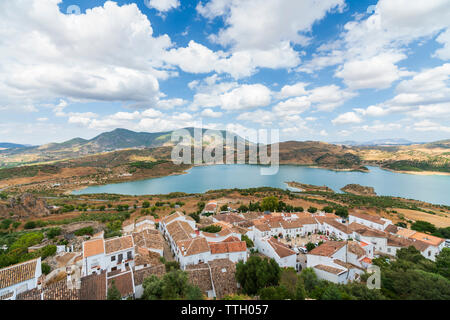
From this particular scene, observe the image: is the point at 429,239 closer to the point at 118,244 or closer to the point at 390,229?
the point at 390,229

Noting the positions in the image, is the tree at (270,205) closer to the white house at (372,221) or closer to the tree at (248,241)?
the white house at (372,221)

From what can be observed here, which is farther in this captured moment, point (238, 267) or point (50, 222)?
point (50, 222)

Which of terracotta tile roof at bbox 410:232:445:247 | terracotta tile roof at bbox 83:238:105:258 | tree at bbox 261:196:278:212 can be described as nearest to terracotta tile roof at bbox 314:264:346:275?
terracotta tile roof at bbox 410:232:445:247

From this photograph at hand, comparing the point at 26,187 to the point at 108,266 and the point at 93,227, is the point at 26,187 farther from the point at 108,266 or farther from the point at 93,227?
the point at 108,266

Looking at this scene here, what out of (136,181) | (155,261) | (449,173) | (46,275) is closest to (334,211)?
(155,261)

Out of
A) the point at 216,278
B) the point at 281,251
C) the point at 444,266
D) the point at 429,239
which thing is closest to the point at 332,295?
the point at 216,278
